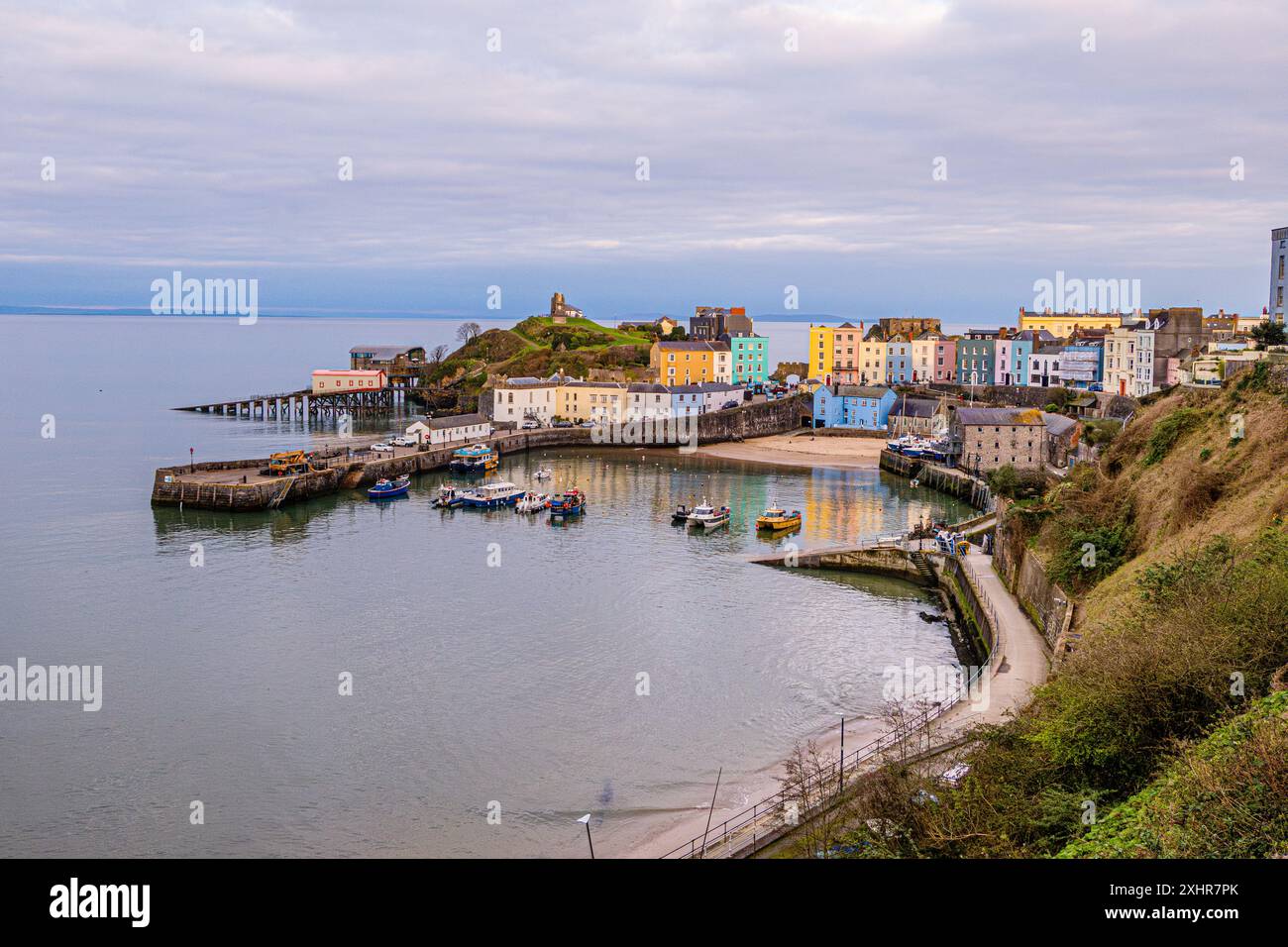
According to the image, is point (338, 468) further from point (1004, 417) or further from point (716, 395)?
point (1004, 417)

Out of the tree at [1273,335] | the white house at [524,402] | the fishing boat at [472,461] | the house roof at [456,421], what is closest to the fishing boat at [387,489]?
the fishing boat at [472,461]

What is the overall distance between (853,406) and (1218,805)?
49.5m

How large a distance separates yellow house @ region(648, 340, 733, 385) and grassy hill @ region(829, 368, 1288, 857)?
49.0 meters

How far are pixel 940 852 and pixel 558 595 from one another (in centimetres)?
1556

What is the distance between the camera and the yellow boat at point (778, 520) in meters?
31.2

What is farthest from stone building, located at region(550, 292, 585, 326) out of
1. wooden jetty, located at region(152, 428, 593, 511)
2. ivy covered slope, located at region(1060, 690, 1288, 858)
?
ivy covered slope, located at region(1060, 690, 1288, 858)

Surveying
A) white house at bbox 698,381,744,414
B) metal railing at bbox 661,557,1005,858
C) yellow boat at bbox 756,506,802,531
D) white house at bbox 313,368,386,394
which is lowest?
metal railing at bbox 661,557,1005,858

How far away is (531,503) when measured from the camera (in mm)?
35281

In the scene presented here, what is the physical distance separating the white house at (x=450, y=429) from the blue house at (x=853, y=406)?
17.4m

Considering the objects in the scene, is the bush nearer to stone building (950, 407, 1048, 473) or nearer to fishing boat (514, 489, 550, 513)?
stone building (950, 407, 1048, 473)

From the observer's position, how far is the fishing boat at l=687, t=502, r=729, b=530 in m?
31.9
